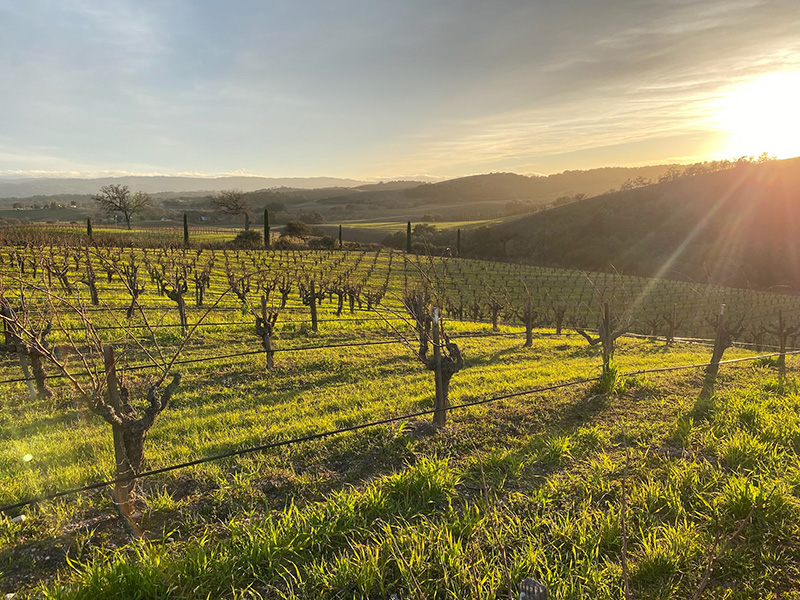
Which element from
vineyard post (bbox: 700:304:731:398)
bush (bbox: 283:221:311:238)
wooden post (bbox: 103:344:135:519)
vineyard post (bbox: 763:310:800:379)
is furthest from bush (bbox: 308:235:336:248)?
wooden post (bbox: 103:344:135:519)

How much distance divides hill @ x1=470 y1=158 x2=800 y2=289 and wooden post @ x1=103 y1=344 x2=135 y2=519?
62884 millimetres

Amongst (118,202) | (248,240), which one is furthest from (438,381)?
(118,202)

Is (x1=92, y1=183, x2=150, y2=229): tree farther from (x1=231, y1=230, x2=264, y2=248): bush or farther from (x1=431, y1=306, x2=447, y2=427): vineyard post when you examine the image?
(x1=431, y1=306, x2=447, y2=427): vineyard post

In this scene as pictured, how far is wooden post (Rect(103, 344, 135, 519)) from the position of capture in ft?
11.7

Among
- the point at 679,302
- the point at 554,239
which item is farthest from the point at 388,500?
the point at 554,239

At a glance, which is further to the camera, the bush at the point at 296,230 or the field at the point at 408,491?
the bush at the point at 296,230

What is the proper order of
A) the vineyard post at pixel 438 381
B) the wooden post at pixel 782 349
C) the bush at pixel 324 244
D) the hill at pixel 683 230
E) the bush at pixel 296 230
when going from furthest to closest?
1. the bush at pixel 296 230
2. the hill at pixel 683 230
3. the bush at pixel 324 244
4. the wooden post at pixel 782 349
5. the vineyard post at pixel 438 381

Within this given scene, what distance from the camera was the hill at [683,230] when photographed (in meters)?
59.4

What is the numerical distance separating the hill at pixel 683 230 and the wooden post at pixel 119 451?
6288 cm

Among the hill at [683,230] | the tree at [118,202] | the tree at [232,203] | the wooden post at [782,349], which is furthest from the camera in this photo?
the tree at [232,203]

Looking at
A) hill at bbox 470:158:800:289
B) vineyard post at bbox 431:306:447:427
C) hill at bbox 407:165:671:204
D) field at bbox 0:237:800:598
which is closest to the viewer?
field at bbox 0:237:800:598

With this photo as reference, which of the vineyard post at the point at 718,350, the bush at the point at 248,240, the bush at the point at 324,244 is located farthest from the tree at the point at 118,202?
the vineyard post at the point at 718,350

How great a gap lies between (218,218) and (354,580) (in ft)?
373

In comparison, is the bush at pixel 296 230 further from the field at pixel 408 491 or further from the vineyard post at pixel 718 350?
the vineyard post at pixel 718 350
